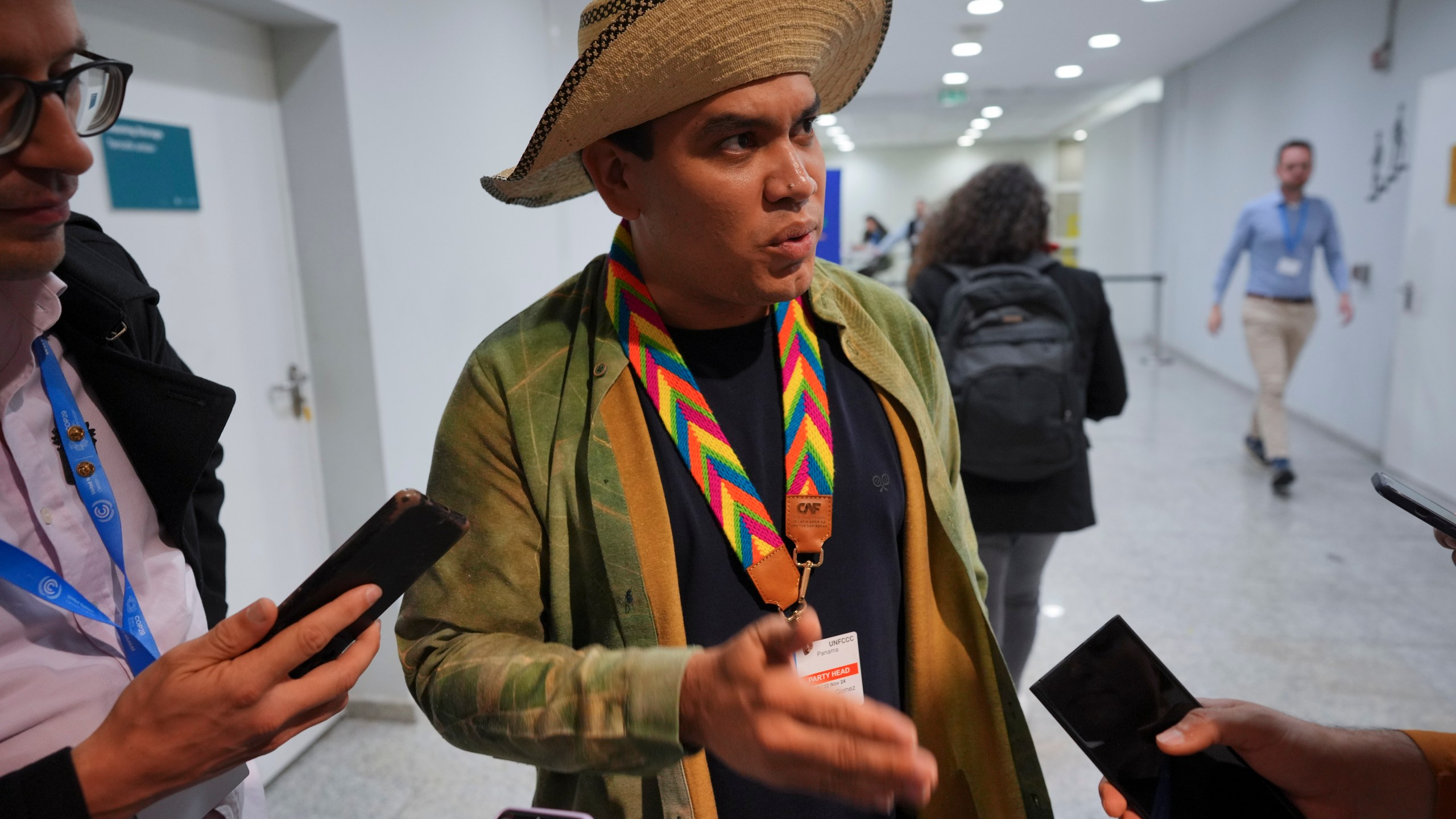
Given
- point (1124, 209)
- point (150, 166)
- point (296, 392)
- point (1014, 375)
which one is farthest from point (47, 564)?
point (1124, 209)

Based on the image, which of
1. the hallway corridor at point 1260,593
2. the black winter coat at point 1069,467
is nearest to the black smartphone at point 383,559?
the black winter coat at point 1069,467

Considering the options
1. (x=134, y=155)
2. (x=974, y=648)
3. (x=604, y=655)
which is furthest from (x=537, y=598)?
(x=134, y=155)

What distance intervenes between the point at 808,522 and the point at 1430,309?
542 cm

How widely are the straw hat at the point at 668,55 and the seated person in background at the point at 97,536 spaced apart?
454 millimetres

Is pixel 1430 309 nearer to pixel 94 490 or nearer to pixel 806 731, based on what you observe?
pixel 806 731

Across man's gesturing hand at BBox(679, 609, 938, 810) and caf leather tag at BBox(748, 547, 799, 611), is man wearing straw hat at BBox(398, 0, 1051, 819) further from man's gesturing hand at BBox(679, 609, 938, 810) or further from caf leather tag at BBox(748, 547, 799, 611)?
man's gesturing hand at BBox(679, 609, 938, 810)

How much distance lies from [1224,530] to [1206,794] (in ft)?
13.0

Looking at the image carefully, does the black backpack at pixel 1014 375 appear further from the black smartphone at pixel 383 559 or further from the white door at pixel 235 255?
the white door at pixel 235 255

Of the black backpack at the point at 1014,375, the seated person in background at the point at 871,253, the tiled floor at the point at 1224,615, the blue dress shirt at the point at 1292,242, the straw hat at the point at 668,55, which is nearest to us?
the straw hat at the point at 668,55

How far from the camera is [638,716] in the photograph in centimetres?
80

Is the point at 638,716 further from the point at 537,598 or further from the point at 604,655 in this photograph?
the point at 537,598

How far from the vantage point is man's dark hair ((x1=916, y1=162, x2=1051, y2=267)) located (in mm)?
2572

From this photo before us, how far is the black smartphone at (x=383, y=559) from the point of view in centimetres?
75

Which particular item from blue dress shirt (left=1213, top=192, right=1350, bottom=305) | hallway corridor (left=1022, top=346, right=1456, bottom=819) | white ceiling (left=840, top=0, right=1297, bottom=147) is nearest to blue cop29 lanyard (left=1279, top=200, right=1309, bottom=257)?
blue dress shirt (left=1213, top=192, right=1350, bottom=305)
